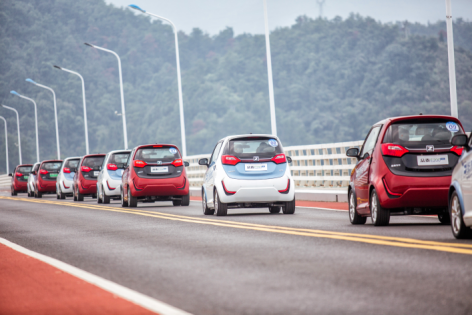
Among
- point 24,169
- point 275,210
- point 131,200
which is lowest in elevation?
point 275,210

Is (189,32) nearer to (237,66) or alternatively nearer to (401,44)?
(237,66)

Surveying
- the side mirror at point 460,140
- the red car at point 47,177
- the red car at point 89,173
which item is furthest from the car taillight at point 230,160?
the red car at point 47,177

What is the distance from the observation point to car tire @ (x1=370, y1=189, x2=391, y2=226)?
11492 mm

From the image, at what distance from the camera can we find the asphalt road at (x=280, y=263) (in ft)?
18.9

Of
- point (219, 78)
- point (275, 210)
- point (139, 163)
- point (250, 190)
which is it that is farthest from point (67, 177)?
point (219, 78)

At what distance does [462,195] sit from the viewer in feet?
28.9

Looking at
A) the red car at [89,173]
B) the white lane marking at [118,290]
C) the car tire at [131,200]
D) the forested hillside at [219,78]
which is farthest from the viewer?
the forested hillside at [219,78]

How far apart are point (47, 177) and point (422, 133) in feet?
87.0

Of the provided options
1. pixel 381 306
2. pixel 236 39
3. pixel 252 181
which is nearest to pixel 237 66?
pixel 236 39

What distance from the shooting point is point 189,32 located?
151375mm

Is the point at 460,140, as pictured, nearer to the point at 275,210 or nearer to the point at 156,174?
the point at 275,210

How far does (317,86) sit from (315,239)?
114323 millimetres

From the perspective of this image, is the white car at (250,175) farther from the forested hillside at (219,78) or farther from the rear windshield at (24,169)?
the forested hillside at (219,78)

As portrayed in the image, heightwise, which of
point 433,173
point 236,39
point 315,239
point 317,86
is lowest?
point 315,239
